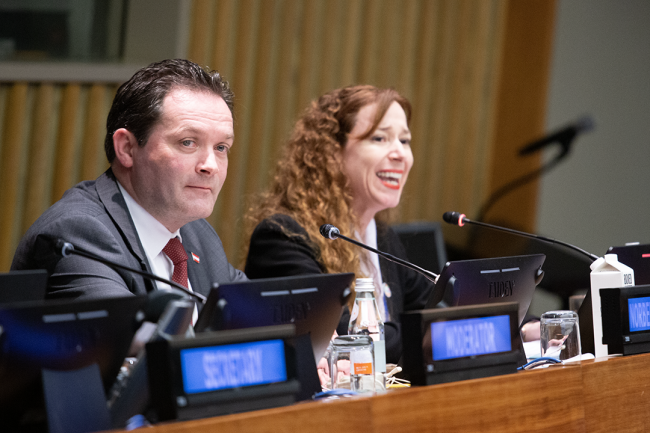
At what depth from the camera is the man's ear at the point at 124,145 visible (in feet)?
6.15

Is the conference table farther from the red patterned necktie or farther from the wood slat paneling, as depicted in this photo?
the wood slat paneling

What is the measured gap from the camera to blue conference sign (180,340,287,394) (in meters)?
1.06

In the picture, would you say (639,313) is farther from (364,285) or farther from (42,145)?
(42,145)

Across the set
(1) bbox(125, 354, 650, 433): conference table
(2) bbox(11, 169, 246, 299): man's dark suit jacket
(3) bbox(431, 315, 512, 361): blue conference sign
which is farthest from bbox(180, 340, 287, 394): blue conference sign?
(2) bbox(11, 169, 246, 299): man's dark suit jacket

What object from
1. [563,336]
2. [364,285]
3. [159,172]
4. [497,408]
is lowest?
[497,408]

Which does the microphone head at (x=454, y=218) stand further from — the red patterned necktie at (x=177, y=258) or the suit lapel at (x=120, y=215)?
the suit lapel at (x=120, y=215)

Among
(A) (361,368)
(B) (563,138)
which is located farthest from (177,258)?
(B) (563,138)

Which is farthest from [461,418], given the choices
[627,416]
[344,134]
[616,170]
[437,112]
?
[616,170]

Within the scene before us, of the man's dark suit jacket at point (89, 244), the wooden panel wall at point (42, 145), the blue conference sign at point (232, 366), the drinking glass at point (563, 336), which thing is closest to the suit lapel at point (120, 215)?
the man's dark suit jacket at point (89, 244)

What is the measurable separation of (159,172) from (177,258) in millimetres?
219

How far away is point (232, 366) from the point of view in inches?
43.5

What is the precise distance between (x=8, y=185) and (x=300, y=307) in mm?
2465

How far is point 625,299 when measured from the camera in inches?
62.3

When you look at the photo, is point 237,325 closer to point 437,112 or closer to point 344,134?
point 344,134
